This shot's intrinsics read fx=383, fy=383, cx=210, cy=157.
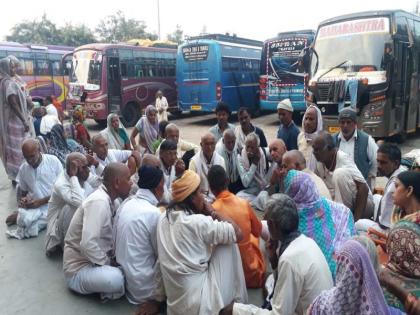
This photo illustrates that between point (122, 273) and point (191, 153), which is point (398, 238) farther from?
point (191, 153)

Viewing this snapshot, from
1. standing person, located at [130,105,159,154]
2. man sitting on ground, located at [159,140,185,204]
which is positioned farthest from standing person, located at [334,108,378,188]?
standing person, located at [130,105,159,154]

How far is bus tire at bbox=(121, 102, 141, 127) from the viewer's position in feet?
50.2

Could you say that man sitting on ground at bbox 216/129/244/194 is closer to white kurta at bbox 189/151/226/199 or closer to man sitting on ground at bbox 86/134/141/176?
white kurta at bbox 189/151/226/199

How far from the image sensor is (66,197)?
12.9 ft

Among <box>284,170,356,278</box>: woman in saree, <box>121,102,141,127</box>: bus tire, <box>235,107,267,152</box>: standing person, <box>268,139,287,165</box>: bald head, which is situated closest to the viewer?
<box>284,170,356,278</box>: woman in saree

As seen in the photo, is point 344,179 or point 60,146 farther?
point 60,146

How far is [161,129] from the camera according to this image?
6164 millimetres

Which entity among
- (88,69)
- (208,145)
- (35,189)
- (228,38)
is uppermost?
(228,38)

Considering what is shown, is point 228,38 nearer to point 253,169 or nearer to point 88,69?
point 88,69

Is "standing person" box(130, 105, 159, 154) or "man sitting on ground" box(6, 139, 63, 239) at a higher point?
"standing person" box(130, 105, 159, 154)

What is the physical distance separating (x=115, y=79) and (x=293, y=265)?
13816mm

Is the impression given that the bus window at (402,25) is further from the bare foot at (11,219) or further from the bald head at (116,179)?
the bare foot at (11,219)

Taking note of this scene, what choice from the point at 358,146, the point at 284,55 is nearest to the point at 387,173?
the point at 358,146

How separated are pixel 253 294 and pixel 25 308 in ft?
6.49
